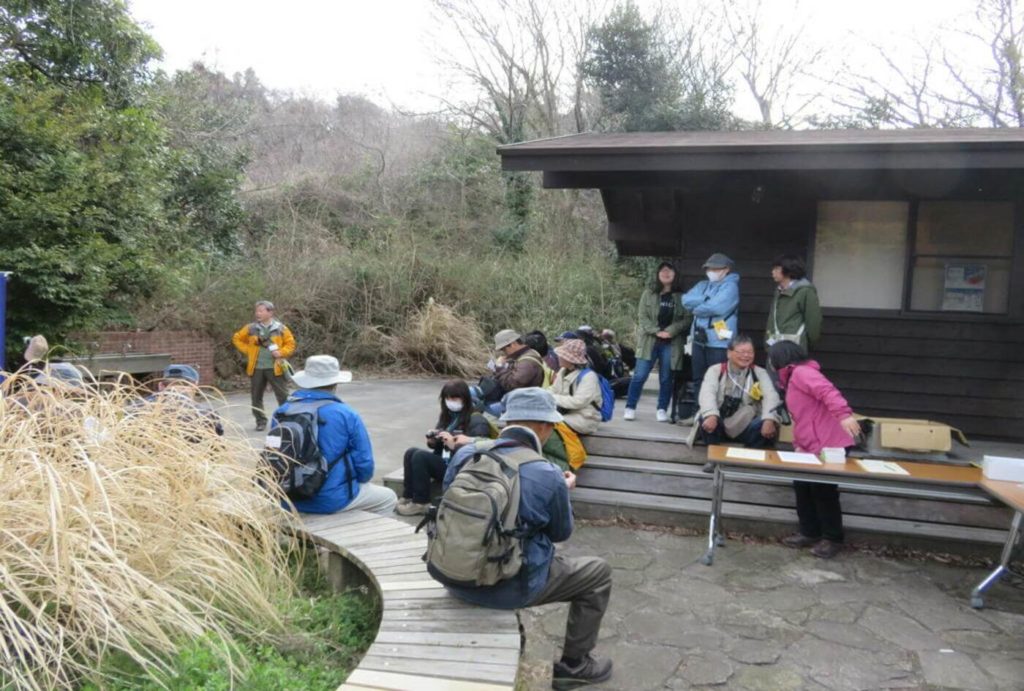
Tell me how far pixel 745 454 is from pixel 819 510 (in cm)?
76

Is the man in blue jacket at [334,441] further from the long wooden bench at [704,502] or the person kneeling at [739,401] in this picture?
the person kneeling at [739,401]

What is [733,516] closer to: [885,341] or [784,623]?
[784,623]

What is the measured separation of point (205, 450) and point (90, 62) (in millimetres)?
10915

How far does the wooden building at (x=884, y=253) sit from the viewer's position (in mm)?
6938

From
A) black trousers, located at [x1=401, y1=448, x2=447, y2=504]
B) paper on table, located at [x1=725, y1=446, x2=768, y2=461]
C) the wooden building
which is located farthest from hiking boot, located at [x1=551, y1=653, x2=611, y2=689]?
the wooden building

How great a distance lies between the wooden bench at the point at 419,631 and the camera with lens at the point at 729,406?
2873 millimetres

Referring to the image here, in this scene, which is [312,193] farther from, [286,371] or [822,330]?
[822,330]

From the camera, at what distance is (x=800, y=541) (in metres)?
5.46

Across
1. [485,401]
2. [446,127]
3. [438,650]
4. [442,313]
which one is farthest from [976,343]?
[446,127]

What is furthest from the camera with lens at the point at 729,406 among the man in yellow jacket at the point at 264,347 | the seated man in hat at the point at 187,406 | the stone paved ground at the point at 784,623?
the man in yellow jacket at the point at 264,347

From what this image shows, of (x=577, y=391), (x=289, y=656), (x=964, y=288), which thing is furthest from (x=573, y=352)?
(x=964, y=288)

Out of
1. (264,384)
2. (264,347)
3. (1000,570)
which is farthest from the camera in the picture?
(264,384)

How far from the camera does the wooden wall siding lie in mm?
7121

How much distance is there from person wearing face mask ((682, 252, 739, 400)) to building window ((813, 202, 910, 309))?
1.35 m
